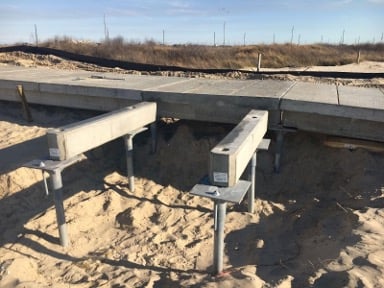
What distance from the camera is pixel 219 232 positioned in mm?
4414

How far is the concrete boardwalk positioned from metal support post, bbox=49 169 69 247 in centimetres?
288

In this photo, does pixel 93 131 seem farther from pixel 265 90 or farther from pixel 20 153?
pixel 265 90

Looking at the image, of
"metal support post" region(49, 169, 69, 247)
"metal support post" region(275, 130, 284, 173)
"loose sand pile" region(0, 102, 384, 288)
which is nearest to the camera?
"loose sand pile" region(0, 102, 384, 288)

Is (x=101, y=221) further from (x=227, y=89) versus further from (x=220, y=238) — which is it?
(x=227, y=89)

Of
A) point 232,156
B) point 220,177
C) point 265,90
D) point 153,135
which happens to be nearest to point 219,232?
point 220,177

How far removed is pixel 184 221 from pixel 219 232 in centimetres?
200

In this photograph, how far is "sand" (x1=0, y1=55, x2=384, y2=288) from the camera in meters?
4.51

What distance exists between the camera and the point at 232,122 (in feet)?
23.1

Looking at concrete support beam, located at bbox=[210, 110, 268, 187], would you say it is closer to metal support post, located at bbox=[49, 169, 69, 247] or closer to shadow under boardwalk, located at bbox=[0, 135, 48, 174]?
metal support post, located at bbox=[49, 169, 69, 247]

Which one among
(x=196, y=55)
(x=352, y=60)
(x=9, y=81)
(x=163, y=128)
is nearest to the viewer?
(x=163, y=128)

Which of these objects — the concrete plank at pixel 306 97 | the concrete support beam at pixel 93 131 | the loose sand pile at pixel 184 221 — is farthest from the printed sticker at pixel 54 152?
the concrete plank at pixel 306 97

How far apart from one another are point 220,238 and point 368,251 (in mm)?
1683

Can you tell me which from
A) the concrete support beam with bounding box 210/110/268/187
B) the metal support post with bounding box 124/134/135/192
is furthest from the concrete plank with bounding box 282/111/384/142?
the metal support post with bounding box 124/134/135/192

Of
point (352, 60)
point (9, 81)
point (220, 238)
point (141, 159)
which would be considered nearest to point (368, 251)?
point (220, 238)
